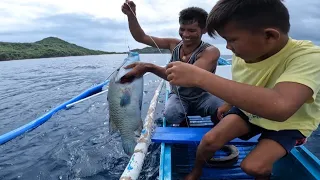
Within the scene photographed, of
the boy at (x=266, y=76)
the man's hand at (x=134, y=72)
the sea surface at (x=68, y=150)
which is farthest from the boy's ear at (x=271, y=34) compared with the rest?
the sea surface at (x=68, y=150)

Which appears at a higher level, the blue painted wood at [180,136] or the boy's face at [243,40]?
the boy's face at [243,40]

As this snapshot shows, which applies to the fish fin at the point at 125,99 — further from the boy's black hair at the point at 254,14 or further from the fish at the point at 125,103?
the boy's black hair at the point at 254,14

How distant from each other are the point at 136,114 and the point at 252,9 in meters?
1.56

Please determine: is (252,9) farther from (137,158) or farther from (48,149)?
(48,149)

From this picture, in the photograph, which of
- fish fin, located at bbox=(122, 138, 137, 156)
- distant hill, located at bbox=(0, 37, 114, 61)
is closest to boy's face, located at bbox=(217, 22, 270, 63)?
fish fin, located at bbox=(122, 138, 137, 156)

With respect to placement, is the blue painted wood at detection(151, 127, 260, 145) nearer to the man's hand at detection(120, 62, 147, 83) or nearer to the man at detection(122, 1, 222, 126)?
the man at detection(122, 1, 222, 126)

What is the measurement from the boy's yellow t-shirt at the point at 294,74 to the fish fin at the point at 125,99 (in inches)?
42.2

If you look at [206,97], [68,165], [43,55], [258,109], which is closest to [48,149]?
[68,165]

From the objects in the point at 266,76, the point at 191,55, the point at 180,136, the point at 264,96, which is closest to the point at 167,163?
the point at 180,136

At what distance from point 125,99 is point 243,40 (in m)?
1.33

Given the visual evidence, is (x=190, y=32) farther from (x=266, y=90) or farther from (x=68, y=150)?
(x=68, y=150)

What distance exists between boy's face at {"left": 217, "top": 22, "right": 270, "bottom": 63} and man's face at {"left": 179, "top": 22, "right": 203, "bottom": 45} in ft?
6.63

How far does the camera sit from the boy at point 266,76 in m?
1.67

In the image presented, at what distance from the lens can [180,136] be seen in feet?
10.4
